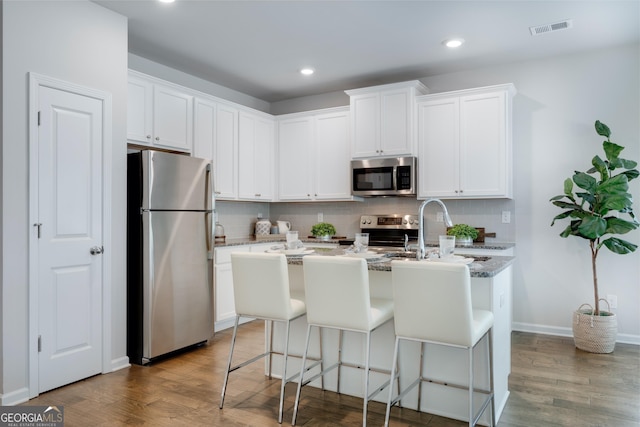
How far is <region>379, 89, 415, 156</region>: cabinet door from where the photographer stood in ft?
15.4

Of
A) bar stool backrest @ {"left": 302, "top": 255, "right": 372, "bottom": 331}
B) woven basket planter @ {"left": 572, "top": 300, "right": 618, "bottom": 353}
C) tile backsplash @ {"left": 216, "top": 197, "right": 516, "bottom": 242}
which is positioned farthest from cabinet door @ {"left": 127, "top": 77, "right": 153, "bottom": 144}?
woven basket planter @ {"left": 572, "top": 300, "right": 618, "bottom": 353}

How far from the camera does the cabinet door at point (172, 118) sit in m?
4.07

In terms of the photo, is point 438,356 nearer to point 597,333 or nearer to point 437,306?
point 437,306

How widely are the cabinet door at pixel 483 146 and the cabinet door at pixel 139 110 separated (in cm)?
301

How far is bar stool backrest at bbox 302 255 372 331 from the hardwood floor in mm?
590

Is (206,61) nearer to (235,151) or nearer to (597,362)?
(235,151)

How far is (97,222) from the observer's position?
10.6 feet

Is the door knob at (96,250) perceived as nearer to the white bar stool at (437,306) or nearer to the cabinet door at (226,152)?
the cabinet door at (226,152)

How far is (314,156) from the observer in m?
5.41

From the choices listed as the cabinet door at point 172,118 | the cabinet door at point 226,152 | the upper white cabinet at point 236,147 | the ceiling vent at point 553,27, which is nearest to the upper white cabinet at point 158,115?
the cabinet door at point 172,118

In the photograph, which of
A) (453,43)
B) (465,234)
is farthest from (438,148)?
(453,43)

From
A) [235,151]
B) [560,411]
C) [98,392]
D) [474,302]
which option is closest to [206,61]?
[235,151]

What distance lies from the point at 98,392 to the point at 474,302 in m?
2.46

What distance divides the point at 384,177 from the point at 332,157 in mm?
781
